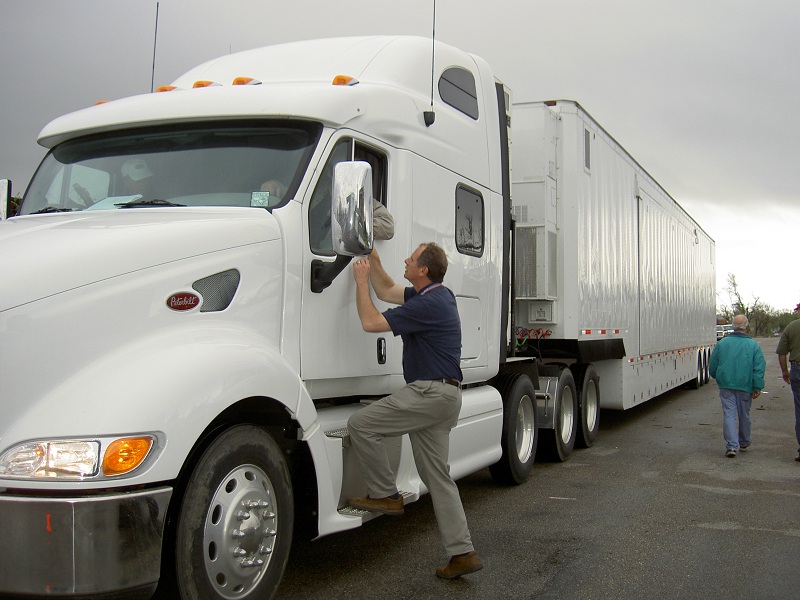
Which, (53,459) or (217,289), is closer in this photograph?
(53,459)

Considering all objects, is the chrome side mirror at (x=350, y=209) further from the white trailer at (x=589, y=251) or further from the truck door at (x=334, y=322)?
the white trailer at (x=589, y=251)

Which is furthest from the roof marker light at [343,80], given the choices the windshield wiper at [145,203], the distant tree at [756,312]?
the distant tree at [756,312]

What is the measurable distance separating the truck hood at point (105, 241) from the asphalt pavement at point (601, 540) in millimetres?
2156

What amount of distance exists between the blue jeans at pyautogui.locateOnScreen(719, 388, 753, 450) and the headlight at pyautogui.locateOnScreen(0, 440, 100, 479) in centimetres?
859

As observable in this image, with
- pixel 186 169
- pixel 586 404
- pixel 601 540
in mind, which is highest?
pixel 186 169

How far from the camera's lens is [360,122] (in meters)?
5.19

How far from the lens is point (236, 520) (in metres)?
3.98

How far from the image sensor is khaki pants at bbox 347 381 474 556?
5.03 m

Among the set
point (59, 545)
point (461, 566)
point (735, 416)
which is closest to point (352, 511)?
point (461, 566)

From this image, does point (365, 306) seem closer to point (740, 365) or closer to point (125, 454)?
point (125, 454)

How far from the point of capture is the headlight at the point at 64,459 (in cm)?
326

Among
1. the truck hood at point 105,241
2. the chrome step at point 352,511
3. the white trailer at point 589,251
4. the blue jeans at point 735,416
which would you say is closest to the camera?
the truck hood at point 105,241

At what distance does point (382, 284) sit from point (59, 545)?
257 centimetres

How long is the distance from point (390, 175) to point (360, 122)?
0.50 metres
